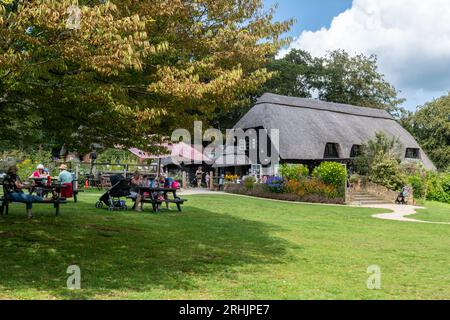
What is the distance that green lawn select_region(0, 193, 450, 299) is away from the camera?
6105 mm

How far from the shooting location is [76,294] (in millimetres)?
5621

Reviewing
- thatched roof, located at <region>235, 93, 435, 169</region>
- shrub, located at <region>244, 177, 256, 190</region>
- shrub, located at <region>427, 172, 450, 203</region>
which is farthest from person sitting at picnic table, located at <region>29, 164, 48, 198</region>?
shrub, located at <region>427, 172, 450, 203</region>

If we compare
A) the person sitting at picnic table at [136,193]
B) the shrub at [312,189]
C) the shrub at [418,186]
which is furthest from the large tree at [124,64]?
the shrub at [418,186]

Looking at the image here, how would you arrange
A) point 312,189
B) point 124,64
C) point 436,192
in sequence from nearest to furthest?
1. point 124,64
2. point 312,189
3. point 436,192

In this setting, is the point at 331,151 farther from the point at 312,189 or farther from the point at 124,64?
the point at 124,64

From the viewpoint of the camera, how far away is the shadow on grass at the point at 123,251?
20.6ft

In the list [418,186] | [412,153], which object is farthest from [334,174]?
[412,153]

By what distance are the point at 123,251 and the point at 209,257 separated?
159 centimetres

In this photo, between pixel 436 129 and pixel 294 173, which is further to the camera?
pixel 436 129

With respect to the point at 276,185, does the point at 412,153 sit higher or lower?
higher

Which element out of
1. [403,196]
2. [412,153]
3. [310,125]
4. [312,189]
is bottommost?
[403,196]

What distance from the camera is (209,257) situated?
336 inches

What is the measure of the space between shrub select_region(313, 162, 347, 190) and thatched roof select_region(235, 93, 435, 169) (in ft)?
23.8
